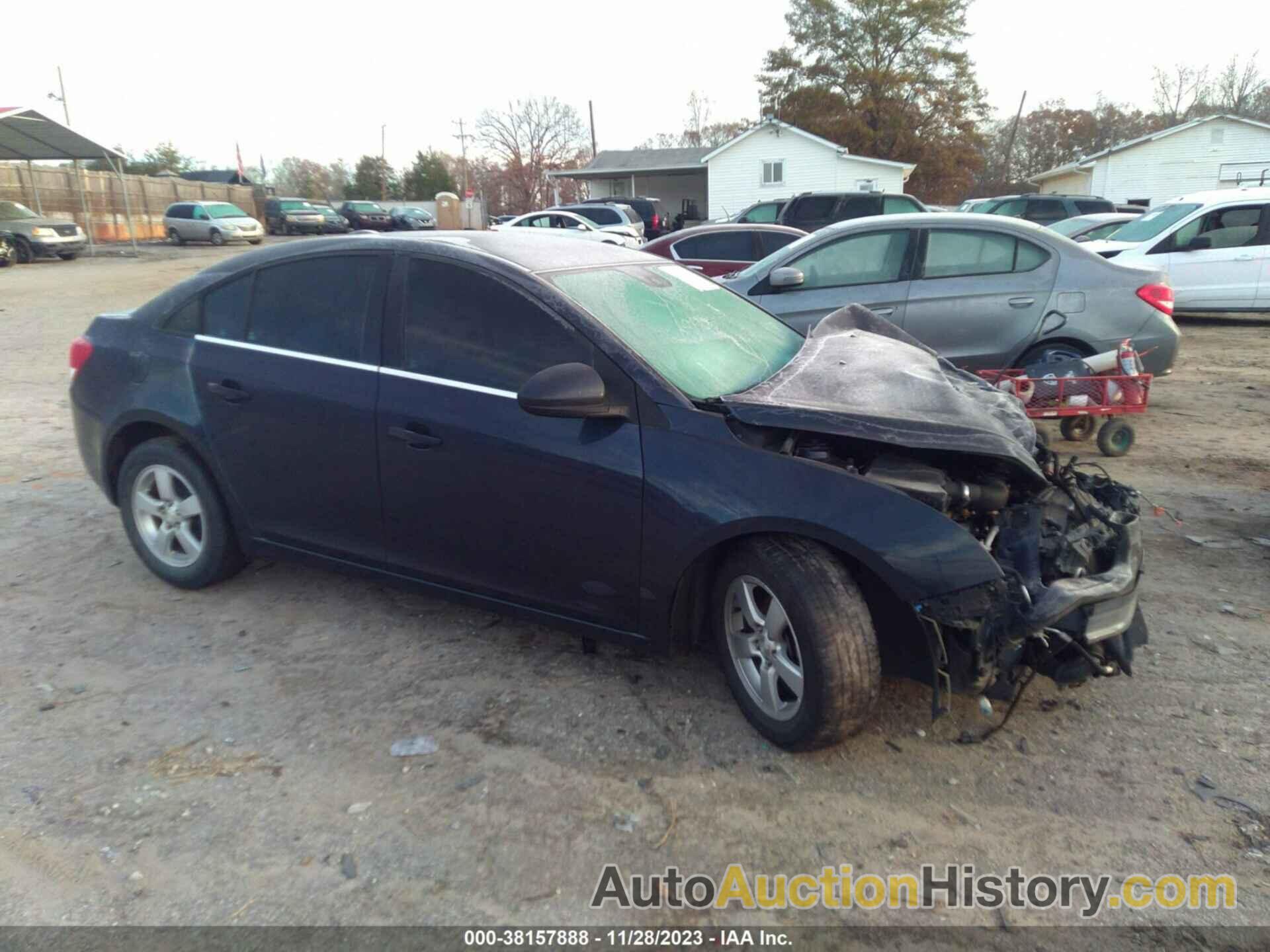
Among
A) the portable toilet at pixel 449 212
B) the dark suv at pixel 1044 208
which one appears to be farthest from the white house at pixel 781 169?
Answer: the dark suv at pixel 1044 208

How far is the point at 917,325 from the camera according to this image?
716 cm

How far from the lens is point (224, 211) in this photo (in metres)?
34.7

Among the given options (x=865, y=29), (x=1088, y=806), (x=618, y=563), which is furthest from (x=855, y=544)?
(x=865, y=29)

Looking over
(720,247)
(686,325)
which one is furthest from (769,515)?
(720,247)

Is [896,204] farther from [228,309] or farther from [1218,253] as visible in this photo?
[228,309]

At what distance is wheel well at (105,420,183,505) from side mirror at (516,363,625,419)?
2.07 m

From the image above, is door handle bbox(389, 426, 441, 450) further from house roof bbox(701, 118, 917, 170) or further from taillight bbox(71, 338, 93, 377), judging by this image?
house roof bbox(701, 118, 917, 170)

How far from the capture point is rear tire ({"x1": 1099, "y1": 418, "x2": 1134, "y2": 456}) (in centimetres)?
647

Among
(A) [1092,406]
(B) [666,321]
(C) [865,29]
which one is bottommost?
(A) [1092,406]

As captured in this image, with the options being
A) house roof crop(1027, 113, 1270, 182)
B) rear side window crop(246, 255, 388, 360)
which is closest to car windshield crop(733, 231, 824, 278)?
rear side window crop(246, 255, 388, 360)

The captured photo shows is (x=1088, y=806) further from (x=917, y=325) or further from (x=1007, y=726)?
(x=917, y=325)

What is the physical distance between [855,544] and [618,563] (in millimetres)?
857

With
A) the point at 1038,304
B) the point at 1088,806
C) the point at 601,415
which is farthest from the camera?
the point at 1038,304

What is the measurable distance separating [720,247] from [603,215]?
12.8 m
